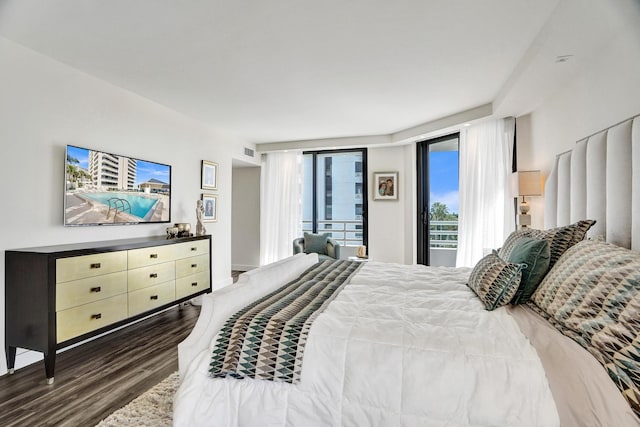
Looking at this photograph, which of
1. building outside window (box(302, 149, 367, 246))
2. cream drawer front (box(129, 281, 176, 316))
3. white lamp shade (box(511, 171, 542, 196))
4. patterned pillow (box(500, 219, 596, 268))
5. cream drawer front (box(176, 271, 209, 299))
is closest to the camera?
patterned pillow (box(500, 219, 596, 268))

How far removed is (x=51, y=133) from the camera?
2.56m

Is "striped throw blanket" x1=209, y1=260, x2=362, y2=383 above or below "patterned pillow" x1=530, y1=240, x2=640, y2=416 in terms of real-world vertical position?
below

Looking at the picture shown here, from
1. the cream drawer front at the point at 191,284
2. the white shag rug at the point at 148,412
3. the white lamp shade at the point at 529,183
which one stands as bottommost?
the white shag rug at the point at 148,412

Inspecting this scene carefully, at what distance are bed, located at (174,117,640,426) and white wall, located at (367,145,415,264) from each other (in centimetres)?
350

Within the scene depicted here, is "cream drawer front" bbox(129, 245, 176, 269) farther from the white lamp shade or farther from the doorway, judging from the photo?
the doorway

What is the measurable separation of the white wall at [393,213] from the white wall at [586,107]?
200cm

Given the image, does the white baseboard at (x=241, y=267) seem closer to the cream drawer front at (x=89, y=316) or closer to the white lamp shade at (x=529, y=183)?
the cream drawer front at (x=89, y=316)

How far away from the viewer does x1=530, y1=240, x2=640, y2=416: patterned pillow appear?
0.95 m

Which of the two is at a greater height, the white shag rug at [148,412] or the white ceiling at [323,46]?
the white ceiling at [323,46]

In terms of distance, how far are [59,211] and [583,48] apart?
4265mm

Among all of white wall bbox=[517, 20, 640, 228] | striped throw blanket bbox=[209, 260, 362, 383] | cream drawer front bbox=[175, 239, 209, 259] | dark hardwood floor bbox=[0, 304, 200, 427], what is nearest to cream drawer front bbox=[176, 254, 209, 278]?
cream drawer front bbox=[175, 239, 209, 259]

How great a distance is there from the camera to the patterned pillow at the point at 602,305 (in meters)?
0.95

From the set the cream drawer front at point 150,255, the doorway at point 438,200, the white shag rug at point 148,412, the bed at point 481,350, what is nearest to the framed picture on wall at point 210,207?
the cream drawer front at point 150,255

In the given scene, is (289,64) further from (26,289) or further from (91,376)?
(91,376)
